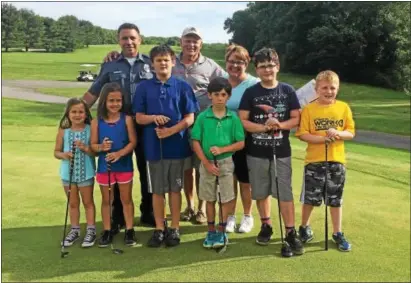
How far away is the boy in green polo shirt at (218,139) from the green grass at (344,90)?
6336mm

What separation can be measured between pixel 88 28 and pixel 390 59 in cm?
5483

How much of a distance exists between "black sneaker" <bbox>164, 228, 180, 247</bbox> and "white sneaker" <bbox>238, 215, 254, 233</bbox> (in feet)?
2.06

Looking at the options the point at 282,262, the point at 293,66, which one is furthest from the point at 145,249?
the point at 293,66

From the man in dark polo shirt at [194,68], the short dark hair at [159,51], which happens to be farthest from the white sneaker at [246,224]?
the short dark hair at [159,51]

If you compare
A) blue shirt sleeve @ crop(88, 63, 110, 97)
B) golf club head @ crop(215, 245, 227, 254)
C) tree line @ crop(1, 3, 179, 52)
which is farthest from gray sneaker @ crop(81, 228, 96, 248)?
tree line @ crop(1, 3, 179, 52)

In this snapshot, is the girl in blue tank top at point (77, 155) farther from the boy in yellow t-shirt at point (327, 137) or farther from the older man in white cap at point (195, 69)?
the boy in yellow t-shirt at point (327, 137)

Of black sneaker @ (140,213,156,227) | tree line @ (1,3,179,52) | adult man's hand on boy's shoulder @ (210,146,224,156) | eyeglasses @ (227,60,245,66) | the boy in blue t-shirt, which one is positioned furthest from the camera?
tree line @ (1,3,179,52)

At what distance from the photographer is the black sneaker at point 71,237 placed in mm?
4150

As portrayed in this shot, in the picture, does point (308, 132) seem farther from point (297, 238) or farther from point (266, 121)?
point (297, 238)

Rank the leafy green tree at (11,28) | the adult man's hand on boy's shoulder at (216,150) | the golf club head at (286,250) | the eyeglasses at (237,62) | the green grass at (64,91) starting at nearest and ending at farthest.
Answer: the golf club head at (286,250), the adult man's hand on boy's shoulder at (216,150), the eyeglasses at (237,62), the green grass at (64,91), the leafy green tree at (11,28)

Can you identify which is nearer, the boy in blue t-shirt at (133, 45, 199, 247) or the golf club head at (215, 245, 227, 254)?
the golf club head at (215, 245, 227, 254)

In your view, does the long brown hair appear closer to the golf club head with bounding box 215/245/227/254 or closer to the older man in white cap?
the older man in white cap

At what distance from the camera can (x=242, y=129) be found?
4137 millimetres

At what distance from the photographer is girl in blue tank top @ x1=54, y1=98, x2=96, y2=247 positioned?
430cm
